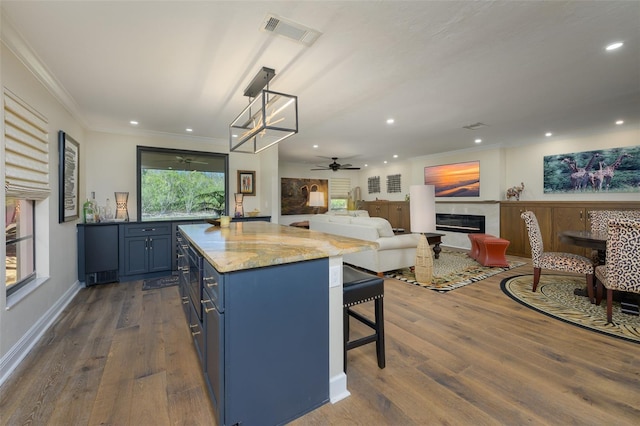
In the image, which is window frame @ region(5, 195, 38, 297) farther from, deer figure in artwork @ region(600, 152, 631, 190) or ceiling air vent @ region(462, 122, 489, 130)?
deer figure in artwork @ region(600, 152, 631, 190)

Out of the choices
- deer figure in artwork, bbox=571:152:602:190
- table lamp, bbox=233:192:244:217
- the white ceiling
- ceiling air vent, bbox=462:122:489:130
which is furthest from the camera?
table lamp, bbox=233:192:244:217

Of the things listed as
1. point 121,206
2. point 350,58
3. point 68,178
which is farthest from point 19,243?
point 350,58

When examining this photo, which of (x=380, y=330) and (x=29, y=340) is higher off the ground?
(x=380, y=330)

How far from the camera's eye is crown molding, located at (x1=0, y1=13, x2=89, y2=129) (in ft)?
6.40

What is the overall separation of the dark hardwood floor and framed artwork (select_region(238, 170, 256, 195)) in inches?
116

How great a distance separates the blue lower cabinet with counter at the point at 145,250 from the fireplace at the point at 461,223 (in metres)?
6.42

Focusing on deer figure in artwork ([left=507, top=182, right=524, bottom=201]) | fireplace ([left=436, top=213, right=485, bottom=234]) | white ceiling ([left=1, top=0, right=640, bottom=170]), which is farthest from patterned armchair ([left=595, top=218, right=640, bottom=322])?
fireplace ([left=436, top=213, right=485, bottom=234])

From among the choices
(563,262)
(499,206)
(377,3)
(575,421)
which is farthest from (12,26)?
(499,206)

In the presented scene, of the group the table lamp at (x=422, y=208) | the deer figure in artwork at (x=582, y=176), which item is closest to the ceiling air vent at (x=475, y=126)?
the table lamp at (x=422, y=208)

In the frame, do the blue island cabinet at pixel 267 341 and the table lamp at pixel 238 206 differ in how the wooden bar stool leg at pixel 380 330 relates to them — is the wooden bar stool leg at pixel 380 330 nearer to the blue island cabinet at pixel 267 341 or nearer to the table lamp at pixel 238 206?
the blue island cabinet at pixel 267 341

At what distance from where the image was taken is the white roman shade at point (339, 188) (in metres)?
10.2

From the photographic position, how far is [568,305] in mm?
3127

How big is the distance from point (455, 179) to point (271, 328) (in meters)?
6.89

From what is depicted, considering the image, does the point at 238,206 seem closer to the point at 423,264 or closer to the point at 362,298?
the point at 423,264
